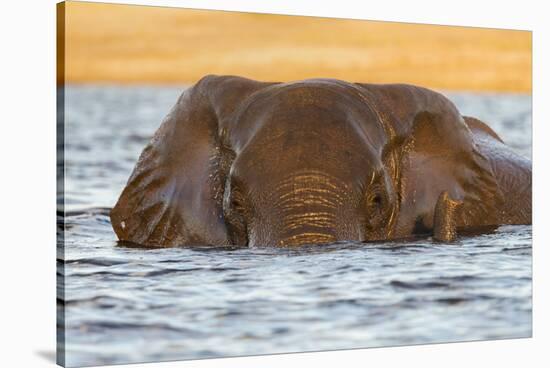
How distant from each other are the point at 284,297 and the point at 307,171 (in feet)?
3.38

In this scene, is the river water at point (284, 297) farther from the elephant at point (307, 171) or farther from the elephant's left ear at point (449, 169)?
the elephant's left ear at point (449, 169)

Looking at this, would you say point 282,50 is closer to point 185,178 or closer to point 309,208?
point 185,178

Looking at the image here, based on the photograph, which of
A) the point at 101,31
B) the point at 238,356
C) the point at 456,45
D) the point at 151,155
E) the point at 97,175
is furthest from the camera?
the point at 97,175

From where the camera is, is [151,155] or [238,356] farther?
[151,155]

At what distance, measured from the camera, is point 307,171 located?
1108 centimetres

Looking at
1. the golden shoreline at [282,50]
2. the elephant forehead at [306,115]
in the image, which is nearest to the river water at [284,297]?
the elephant forehead at [306,115]

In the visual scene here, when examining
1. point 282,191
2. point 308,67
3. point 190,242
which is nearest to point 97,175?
point 308,67

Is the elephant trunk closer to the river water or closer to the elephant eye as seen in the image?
the river water

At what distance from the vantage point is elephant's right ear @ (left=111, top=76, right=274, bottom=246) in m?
12.0

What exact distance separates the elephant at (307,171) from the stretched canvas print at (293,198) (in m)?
0.02

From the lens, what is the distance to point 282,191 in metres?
11.0

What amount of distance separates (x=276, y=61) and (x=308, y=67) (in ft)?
2.20

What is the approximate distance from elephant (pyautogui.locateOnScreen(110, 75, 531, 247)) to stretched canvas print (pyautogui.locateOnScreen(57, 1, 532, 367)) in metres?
0.02

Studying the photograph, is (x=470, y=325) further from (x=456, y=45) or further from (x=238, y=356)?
(x=456, y=45)
